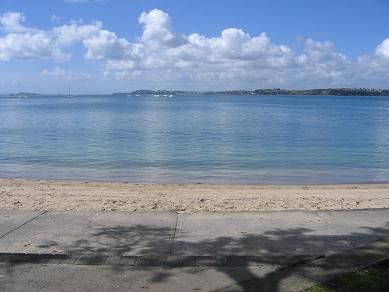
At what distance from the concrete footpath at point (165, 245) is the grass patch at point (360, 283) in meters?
0.74

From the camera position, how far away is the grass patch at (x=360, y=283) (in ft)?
13.2

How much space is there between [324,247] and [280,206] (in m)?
3.37

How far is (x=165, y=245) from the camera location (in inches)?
242

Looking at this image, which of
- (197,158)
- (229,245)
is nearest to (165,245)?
(229,245)

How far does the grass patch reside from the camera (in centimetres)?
401

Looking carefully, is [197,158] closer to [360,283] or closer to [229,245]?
[229,245]

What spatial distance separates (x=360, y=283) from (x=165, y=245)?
2.73 meters

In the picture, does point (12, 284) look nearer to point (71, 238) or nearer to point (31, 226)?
point (71, 238)

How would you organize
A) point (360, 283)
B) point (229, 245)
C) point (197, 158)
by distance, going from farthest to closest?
point (197, 158)
point (229, 245)
point (360, 283)

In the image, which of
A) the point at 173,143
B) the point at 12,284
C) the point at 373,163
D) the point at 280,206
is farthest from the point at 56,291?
the point at 173,143

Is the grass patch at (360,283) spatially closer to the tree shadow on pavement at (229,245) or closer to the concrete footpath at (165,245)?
the concrete footpath at (165,245)

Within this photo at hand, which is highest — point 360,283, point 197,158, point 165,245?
point 360,283

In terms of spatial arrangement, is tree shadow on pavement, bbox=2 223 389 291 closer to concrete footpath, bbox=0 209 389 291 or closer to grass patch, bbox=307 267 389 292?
concrete footpath, bbox=0 209 389 291

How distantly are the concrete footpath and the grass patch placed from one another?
0.74 meters
